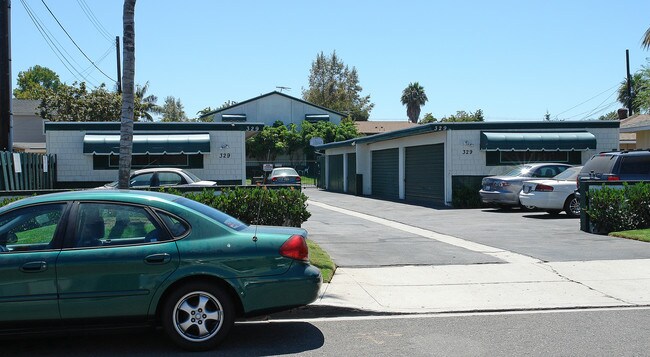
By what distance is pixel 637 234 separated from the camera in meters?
12.9

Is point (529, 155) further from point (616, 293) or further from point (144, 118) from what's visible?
point (144, 118)

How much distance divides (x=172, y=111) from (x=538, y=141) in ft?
250

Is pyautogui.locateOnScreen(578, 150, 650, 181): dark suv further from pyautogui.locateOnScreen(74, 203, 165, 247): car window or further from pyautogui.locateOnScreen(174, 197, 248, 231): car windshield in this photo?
pyautogui.locateOnScreen(74, 203, 165, 247): car window

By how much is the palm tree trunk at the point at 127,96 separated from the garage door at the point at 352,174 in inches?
968

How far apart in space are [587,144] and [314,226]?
12.8 meters

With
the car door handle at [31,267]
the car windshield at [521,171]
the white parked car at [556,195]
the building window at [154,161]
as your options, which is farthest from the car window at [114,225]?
the building window at [154,161]

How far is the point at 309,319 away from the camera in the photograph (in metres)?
7.28

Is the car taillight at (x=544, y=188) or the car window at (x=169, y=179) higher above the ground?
the car window at (x=169, y=179)

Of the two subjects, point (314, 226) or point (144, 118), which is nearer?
point (314, 226)

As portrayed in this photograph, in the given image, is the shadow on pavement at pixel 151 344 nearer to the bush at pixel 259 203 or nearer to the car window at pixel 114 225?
the car window at pixel 114 225

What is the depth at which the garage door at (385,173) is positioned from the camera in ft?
96.4

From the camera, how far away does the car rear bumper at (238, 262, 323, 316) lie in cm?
588

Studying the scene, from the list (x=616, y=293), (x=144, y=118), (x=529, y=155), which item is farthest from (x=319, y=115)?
(x=616, y=293)

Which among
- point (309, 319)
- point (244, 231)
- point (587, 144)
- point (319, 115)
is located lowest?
point (309, 319)
